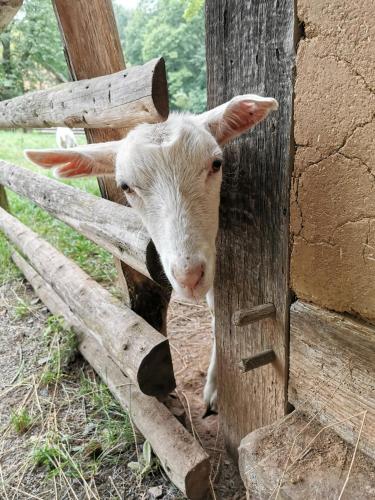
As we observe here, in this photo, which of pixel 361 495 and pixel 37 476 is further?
pixel 37 476

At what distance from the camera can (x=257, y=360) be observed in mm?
1574

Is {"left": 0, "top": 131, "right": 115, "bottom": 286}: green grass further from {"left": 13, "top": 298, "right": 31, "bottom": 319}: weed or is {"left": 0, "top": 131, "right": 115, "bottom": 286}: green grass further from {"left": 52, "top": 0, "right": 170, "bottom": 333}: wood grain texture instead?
{"left": 52, "top": 0, "right": 170, "bottom": 333}: wood grain texture

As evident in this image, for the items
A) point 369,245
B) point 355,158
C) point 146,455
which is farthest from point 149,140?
point 146,455

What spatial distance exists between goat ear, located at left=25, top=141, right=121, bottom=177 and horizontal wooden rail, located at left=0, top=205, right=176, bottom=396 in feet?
2.65

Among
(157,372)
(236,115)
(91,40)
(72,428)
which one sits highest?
(91,40)

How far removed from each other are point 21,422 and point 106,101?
197cm

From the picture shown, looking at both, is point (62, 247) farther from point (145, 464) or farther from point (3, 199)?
point (145, 464)

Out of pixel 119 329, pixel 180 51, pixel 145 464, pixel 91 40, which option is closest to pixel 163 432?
pixel 145 464

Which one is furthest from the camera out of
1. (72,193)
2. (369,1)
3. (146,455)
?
(72,193)

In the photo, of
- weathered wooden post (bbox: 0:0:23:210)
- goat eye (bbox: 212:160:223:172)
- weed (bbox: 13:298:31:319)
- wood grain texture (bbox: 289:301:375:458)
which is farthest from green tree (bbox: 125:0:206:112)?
wood grain texture (bbox: 289:301:375:458)

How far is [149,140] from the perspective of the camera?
1.72 meters

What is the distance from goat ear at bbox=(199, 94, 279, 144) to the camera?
4.30 ft

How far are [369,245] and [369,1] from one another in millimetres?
628

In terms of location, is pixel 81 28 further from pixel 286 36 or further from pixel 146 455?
pixel 146 455
